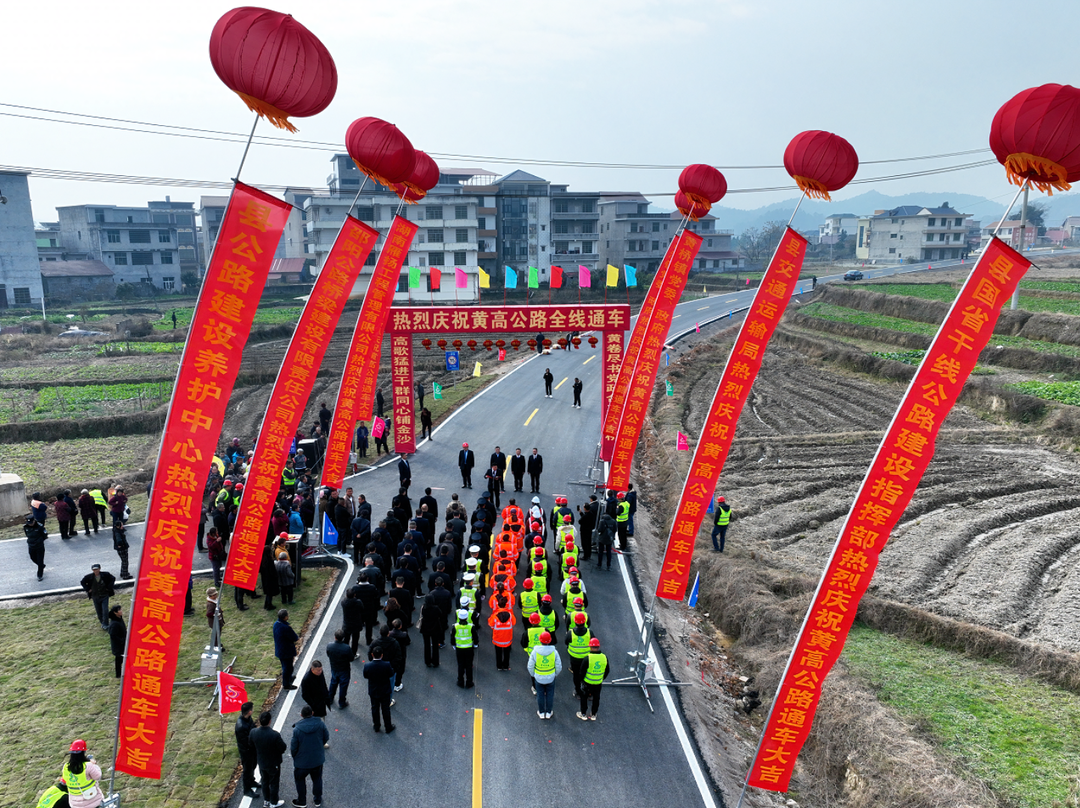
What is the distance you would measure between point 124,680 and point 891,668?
11.0 meters

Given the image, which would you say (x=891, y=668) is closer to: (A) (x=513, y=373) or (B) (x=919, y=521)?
(B) (x=919, y=521)

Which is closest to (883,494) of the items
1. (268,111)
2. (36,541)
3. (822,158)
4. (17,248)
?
(822,158)

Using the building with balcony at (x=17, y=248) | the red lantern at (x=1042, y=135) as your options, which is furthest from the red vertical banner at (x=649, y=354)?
the building with balcony at (x=17, y=248)

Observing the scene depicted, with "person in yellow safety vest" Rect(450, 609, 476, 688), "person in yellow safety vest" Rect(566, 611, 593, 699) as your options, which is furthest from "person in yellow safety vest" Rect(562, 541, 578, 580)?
"person in yellow safety vest" Rect(450, 609, 476, 688)

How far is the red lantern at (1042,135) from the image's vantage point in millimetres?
6926

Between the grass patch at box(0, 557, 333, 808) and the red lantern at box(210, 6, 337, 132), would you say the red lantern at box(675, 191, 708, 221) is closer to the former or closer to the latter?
the red lantern at box(210, 6, 337, 132)

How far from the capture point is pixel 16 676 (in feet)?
37.4

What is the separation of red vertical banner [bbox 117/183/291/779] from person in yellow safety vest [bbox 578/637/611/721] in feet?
17.6

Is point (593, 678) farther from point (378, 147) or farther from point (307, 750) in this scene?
point (378, 147)

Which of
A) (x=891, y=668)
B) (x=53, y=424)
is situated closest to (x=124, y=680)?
(x=891, y=668)

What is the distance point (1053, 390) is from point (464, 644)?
2563 centimetres

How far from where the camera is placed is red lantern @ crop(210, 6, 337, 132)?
8.29 m

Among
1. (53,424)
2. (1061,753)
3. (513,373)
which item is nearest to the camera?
(1061,753)

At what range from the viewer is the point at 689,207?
663 inches
